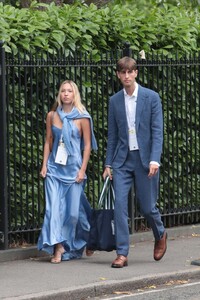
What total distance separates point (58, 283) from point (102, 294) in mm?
397

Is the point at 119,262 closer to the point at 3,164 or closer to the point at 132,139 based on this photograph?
the point at 132,139

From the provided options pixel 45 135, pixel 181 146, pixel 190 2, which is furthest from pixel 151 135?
pixel 190 2

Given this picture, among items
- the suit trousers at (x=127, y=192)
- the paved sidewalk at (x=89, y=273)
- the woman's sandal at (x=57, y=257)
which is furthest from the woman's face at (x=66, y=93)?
the paved sidewalk at (x=89, y=273)

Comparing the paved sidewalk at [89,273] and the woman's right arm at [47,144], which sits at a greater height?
the woman's right arm at [47,144]

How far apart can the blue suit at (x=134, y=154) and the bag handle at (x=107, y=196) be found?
0.24 metres

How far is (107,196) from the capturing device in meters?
11.2

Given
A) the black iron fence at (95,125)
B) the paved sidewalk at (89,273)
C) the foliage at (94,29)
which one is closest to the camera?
the paved sidewalk at (89,273)

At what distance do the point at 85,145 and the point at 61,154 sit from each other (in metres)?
0.27

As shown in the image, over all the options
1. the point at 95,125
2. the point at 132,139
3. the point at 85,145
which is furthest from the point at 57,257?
the point at 95,125

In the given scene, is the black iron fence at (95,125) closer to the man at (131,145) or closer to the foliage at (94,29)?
the foliage at (94,29)

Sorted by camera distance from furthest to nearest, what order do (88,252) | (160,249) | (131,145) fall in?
(88,252), (160,249), (131,145)

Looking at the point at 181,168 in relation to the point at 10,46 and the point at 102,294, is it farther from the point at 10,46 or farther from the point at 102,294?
the point at 102,294

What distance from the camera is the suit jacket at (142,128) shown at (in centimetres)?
1079

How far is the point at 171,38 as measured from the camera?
13.3m
